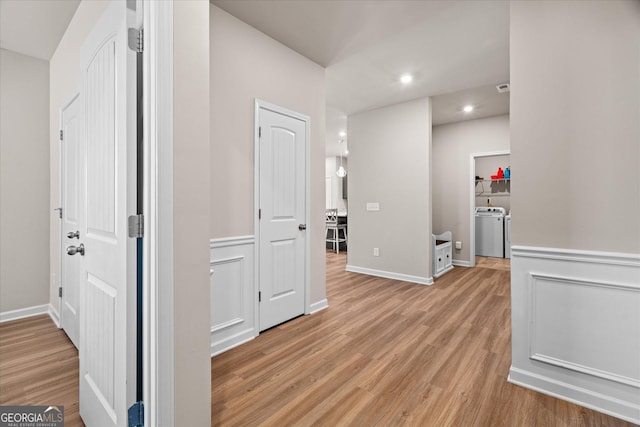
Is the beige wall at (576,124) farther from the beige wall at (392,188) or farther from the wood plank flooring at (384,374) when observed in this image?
the beige wall at (392,188)

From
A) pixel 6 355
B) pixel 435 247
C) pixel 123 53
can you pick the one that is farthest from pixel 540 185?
pixel 6 355

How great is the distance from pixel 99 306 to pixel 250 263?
1.30m

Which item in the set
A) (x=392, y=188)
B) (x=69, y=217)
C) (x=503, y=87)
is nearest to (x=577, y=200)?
(x=503, y=87)

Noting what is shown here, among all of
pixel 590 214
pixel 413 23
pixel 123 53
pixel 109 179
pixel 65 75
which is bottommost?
pixel 590 214

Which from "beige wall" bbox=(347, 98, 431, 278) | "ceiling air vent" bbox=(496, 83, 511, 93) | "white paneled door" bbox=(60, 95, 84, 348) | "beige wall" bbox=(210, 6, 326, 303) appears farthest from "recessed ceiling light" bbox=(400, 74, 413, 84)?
"white paneled door" bbox=(60, 95, 84, 348)

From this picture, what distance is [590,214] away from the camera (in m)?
1.73

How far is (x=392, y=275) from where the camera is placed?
4750 millimetres

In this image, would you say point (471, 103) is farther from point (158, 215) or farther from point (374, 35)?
point (158, 215)

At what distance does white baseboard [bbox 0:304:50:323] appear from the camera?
2932 mm

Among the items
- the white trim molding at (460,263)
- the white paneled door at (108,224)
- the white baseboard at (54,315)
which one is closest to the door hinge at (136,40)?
the white paneled door at (108,224)

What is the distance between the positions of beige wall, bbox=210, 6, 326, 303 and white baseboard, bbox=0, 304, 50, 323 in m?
2.39

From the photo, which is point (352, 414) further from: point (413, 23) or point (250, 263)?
point (413, 23)

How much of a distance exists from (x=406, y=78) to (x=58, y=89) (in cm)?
372

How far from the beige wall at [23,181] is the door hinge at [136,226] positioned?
9.57 ft
